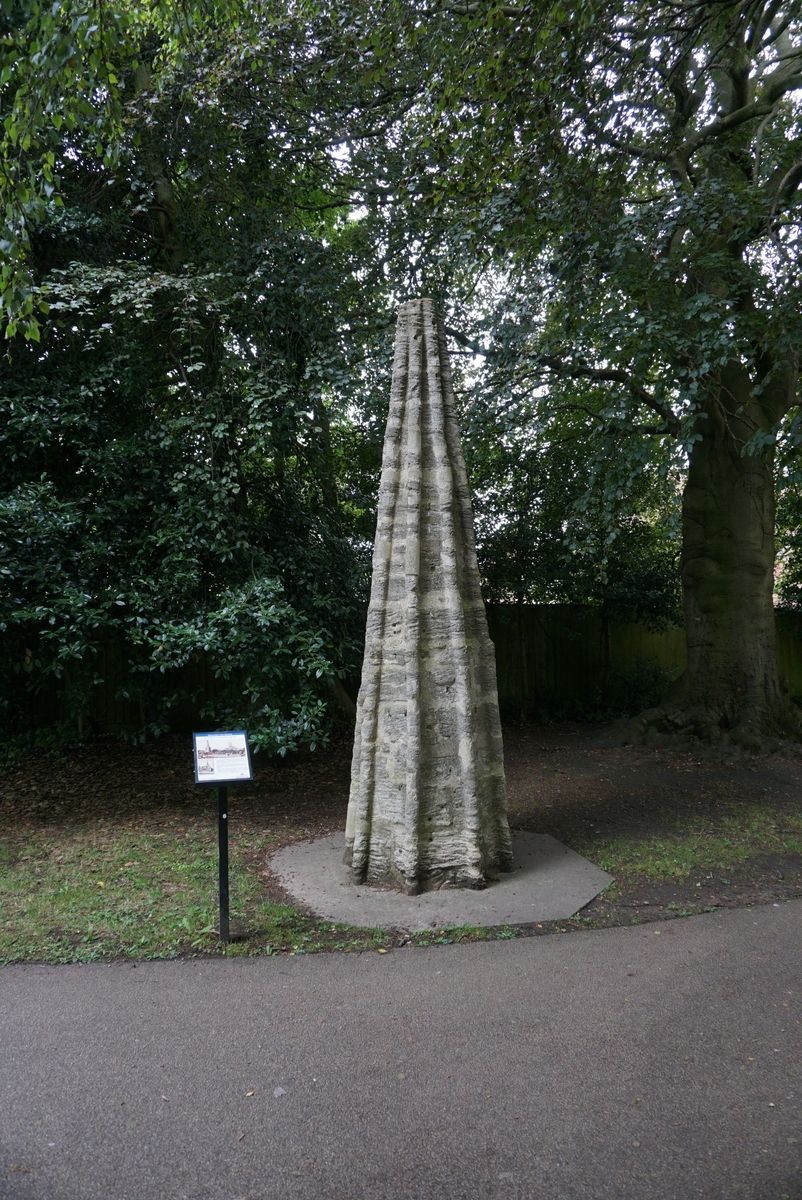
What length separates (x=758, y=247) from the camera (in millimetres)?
10289

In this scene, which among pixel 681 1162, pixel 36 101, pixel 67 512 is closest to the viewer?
pixel 681 1162

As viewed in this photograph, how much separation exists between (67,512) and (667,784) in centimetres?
729

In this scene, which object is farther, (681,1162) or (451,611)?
(451,611)

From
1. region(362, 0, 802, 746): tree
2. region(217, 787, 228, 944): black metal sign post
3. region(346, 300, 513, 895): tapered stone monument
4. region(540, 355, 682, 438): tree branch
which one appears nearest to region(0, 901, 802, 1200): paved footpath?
region(217, 787, 228, 944): black metal sign post

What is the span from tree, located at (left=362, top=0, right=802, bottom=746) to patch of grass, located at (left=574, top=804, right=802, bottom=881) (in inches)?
98.3

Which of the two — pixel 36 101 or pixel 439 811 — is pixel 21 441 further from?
pixel 439 811

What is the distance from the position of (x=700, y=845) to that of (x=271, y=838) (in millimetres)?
4119

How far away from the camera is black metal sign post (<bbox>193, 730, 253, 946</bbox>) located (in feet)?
17.3

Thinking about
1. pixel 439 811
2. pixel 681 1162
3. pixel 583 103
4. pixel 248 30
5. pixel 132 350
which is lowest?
pixel 681 1162

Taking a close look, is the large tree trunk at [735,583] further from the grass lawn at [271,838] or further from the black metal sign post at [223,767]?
the black metal sign post at [223,767]

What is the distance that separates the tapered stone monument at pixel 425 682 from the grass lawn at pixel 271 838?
0.84 m

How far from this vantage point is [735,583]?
10883 millimetres

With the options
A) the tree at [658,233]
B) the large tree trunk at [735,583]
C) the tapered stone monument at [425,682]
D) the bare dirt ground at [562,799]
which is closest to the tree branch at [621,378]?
the tree at [658,233]

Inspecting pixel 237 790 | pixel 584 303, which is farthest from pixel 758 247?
pixel 237 790
